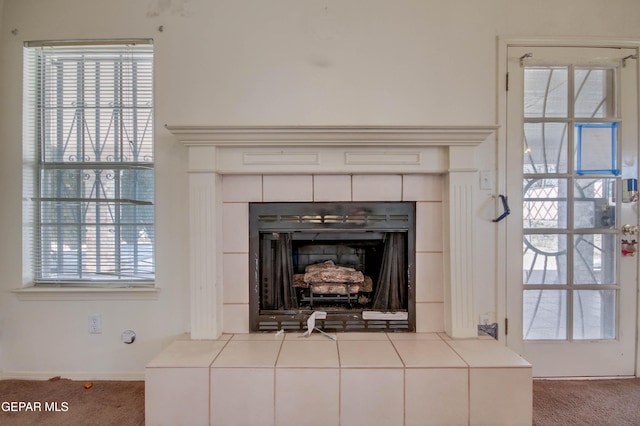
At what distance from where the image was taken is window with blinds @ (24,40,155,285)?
70.0 inches

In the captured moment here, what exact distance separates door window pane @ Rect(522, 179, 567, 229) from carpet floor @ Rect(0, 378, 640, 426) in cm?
89

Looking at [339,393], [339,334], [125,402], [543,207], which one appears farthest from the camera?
[543,207]

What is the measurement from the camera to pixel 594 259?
1.79m

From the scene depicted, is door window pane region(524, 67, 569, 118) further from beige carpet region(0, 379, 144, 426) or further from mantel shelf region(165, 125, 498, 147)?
beige carpet region(0, 379, 144, 426)

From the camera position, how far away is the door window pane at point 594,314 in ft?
5.83

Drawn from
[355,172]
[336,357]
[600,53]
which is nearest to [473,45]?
[600,53]

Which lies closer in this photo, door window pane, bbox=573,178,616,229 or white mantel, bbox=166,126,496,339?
white mantel, bbox=166,126,496,339

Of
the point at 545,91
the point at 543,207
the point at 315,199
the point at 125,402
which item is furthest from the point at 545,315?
the point at 125,402

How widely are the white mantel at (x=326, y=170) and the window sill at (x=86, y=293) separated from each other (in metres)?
0.34

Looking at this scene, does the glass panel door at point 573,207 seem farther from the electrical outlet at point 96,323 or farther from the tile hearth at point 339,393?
the electrical outlet at point 96,323

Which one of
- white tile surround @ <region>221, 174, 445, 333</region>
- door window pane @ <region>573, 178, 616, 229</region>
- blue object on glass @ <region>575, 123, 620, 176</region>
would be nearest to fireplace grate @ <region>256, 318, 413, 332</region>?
white tile surround @ <region>221, 174, 445, 333</region>

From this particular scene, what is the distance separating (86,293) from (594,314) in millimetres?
2901

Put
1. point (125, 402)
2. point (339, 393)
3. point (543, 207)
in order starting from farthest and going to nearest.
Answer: point (543, 207) → point (125, 402) → point (339, 393)

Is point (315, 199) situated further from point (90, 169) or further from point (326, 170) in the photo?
point (90, 169)
